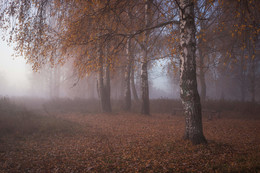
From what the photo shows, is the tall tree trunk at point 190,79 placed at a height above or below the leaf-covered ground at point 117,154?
above

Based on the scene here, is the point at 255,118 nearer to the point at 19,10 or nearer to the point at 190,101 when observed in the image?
the point at 190,101

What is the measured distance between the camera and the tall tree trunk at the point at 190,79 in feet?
16.0

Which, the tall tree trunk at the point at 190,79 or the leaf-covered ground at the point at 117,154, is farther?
the tall tree trunk at the point at 190,79

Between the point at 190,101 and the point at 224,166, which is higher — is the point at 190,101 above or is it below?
above

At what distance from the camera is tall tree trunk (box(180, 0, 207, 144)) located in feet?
16.0

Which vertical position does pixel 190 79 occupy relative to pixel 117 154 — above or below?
above

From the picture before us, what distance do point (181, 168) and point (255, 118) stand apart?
915cm

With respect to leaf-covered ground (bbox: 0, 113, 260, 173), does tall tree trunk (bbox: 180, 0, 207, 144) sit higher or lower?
higher

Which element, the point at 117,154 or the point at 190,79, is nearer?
the point at 117,154

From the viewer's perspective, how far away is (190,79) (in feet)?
16.0

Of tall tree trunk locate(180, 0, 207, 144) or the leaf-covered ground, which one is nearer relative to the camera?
the leaf-covered ground

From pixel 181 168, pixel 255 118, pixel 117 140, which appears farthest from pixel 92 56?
pixel 255 118

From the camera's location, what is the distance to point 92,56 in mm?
6105

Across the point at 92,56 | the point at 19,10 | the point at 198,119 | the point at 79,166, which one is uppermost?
the point at 19,10
